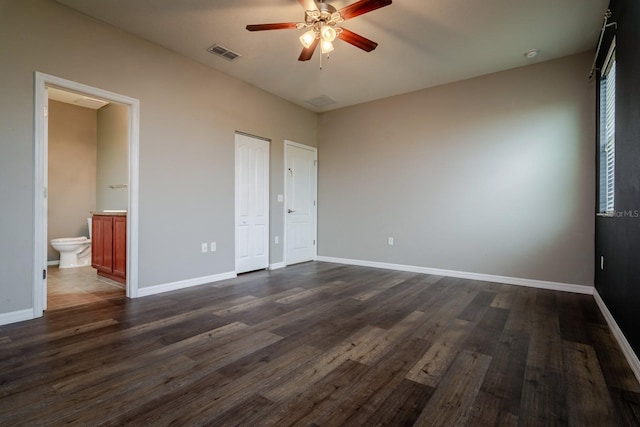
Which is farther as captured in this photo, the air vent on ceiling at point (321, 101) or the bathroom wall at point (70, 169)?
the bathroom wall at point (70, 169)

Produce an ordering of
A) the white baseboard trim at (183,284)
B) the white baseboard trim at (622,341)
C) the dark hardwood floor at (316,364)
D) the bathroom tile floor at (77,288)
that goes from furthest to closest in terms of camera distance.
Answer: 1. the white baseboard trim at (183,284)
2. the bathroom tile floor at (77,288)
3. the white baseboard trim at (622,341)
4. the dark hardwood floor at (316,364)

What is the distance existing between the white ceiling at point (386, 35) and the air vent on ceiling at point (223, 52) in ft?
0.21

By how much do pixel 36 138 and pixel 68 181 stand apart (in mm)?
3275

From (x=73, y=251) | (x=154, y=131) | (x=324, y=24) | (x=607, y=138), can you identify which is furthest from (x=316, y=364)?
(x=73, y=251)

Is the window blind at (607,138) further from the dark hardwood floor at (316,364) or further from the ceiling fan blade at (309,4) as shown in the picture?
the ceiling fan blade at (309,4)

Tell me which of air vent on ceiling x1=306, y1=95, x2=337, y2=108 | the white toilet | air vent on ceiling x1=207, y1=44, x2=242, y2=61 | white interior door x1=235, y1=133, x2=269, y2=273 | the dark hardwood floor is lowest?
the dark hardwood floor

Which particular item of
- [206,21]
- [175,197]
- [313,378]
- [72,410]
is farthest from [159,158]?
[313,378]

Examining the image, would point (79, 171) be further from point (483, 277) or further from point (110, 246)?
point (483, 277)

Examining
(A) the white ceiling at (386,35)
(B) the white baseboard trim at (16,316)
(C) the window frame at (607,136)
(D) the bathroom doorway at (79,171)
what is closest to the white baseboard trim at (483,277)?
(C) the window frame at (607,136)

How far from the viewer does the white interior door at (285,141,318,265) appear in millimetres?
5199

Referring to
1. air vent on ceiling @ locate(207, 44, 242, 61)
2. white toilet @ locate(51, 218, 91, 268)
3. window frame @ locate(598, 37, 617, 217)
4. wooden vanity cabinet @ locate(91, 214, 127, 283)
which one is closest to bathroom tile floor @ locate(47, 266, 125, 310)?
→ wooden vanity cabinet @ locate(91, 214, 127, 283)

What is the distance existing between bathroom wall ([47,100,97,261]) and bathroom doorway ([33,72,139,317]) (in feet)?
0.04

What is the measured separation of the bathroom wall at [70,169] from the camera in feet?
16.8

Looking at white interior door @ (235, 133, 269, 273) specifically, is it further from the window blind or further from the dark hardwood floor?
the window blind
